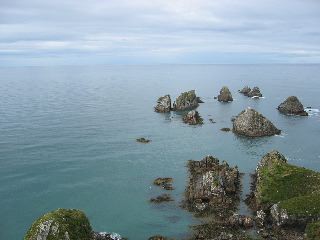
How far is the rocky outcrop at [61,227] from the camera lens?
38.7 meters

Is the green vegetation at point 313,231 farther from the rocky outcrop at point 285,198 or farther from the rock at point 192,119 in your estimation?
the rock at point 192,119

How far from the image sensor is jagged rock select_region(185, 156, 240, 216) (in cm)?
5712

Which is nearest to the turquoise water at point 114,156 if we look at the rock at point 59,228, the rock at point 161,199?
the rock at point 161,199

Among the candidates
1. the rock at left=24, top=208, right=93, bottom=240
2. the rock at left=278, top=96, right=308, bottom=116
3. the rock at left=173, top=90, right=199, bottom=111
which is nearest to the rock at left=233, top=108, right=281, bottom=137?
the rock at left=278, top=96, right=308, bottom=116

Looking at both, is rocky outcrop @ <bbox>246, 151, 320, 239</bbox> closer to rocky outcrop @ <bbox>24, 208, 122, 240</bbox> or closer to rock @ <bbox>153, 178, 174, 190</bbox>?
rock @ <bbox>153, 178, 174, 190</bbox>

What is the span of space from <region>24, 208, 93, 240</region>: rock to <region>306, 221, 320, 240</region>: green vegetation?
2578 centimetres

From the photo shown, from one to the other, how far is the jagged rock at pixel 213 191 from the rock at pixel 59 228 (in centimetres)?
2091

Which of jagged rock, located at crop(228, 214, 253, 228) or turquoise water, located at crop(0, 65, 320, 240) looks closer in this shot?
jagged rock, located at crop(228, 214, 253, 228)

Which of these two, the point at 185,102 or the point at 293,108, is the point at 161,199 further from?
the point at 293,108

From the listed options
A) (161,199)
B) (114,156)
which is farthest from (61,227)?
(114,156)

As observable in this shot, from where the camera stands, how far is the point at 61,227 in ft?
128

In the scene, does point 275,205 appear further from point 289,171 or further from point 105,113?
point 105,113

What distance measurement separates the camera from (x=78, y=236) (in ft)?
131

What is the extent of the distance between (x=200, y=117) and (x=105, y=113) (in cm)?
3530
